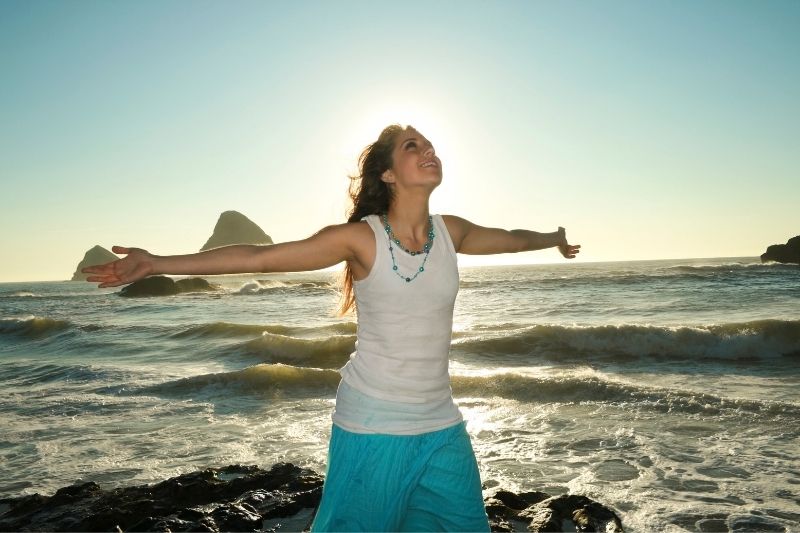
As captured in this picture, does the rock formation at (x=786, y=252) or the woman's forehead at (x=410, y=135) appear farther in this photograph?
the rock formation at (x=786, y=252)

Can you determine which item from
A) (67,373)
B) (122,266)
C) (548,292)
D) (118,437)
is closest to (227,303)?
(548,292)

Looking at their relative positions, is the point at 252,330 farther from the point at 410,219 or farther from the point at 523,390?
the point at 410,219

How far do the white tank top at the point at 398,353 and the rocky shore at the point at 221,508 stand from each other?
263cm

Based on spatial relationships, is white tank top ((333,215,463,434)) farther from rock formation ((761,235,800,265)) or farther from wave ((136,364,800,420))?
rock formation ((761,235,800,265))

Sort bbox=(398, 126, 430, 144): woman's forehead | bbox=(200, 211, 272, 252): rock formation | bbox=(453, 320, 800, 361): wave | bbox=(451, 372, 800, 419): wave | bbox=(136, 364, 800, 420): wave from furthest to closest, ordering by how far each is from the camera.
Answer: bbox=(200, 211, 272, 252): rock formation → bbox=(453, 320, 800, 361): wave → bbox=(136, 364, 800, 420): wave → bbox=(451, 372, 800, 419): wave → bbox=(398, 126, 430, 144): woman's forehead

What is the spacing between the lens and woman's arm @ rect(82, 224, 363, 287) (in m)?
2.56

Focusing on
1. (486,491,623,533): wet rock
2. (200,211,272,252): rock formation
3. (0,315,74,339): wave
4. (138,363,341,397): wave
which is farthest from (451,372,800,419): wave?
(200,211,272,252): rock formation

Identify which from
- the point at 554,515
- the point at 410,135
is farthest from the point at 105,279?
the point at 554,515

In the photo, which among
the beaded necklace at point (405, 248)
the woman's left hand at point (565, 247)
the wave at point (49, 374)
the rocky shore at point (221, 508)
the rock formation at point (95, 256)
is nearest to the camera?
the beaded necklace at point (405, 248)

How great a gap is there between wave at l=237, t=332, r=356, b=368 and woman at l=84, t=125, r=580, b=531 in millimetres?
14208

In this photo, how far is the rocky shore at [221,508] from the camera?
4.95 meters

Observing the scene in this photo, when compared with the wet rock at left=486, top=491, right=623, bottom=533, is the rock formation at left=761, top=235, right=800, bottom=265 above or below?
above

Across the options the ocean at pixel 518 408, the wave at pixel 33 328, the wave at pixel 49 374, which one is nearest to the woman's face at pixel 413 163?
the ocean at pixel 518 408

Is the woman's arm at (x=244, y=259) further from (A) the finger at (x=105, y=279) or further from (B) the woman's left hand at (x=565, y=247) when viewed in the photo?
(B) the woman's left hand at (x=565, y=247)
